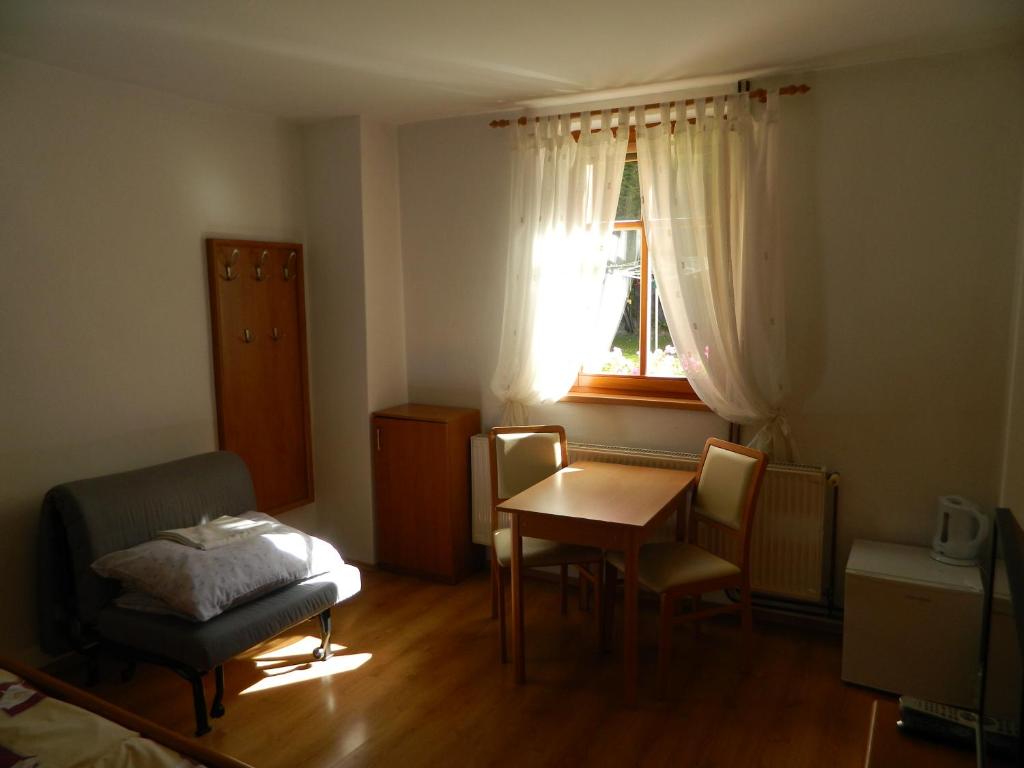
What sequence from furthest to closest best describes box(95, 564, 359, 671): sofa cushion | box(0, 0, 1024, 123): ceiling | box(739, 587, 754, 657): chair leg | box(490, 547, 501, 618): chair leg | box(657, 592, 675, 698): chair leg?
box(490, 547, 501, 618): chair leg → box(739, 587, 754, 657): chair leg → box(657, 592, 675, 698): chair leg → box(95, 564, 359, 671): sofa cushion → box(0, 0, 1024, 123): ceiling

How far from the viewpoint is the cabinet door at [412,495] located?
154 inches

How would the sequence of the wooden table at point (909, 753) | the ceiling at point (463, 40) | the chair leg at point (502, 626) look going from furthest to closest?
1. the chair leg at point (502, 626)
2. the ceiling at point (463, 40)
3. the wooden table at point (909, 753)

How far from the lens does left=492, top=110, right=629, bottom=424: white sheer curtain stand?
3576mm

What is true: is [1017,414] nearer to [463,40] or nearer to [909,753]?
[909,753]

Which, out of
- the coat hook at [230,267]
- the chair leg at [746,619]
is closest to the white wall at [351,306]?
the coat hook at [230,267]

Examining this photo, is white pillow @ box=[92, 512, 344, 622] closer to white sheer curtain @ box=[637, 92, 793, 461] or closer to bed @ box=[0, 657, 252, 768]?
bed @ box=[0, 657, 252, 768]

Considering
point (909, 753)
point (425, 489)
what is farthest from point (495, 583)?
point (909, 753)

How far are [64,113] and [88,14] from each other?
28.1 inches

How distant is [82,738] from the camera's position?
5.50 feet

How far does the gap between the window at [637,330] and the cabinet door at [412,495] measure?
85 centimetres

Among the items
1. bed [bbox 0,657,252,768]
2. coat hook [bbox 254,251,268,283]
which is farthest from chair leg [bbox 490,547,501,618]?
coat hook [bbox 254,251,268,283]

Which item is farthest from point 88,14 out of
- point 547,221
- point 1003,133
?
point 1003,133

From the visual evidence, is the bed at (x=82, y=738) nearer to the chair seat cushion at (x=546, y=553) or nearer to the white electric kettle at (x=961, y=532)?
the chair seat cushion at (x=546, y=553)

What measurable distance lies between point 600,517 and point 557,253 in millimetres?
1515
